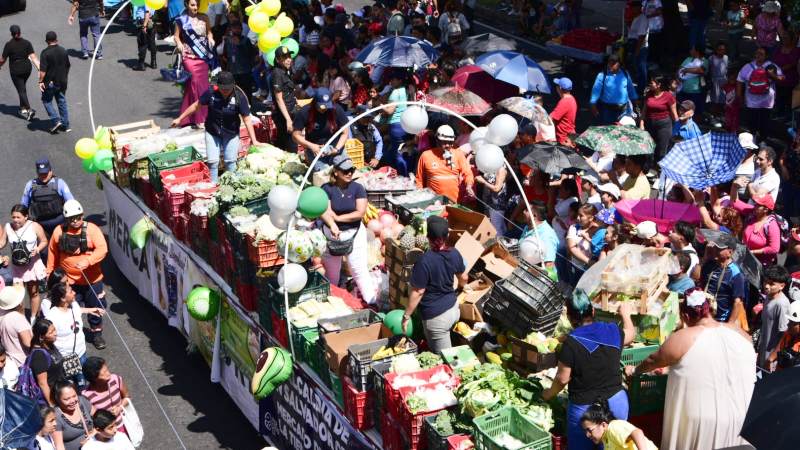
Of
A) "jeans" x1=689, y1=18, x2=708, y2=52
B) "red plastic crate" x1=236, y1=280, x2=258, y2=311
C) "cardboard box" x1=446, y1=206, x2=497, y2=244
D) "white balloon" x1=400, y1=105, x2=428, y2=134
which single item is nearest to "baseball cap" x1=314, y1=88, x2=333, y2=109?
"white balloon" x1=400, y1=105, x2=428, y2=134

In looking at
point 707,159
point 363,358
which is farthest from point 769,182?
point 363,358

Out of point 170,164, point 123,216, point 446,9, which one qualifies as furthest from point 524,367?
point 446,9

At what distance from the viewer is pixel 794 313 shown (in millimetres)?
9250

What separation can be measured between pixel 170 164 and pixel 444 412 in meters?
6.29

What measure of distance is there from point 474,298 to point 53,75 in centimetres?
1213

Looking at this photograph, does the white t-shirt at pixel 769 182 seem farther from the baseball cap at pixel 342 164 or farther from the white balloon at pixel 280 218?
the white balloon at pixel 280 218

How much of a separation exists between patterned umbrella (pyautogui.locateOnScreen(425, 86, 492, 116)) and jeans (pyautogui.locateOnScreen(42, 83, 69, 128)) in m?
8.22

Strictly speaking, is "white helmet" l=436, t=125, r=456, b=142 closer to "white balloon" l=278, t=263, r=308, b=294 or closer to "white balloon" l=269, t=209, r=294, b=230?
"white balloon" l=269, t=209, r=294, b=230

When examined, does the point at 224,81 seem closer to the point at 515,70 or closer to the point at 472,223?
the point at 472,223

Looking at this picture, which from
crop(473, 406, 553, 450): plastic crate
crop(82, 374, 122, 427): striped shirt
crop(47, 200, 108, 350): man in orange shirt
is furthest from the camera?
crop(47, 200, 108, 350): man in orange shirt

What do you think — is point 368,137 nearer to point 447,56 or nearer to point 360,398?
point 447,56

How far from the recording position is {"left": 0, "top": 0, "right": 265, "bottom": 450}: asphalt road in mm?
11172

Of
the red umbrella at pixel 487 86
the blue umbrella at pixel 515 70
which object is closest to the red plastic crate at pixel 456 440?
the blue umbrella at pixel 515 70

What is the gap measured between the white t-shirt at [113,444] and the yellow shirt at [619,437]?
13.2 feet
